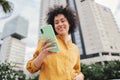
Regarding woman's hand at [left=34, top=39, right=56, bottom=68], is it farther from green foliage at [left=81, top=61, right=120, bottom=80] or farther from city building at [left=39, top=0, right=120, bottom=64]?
city building at [left=39, top=0, right=120, bottom=64]

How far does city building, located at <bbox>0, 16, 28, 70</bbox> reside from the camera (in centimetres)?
10275

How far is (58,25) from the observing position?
1.46 metres

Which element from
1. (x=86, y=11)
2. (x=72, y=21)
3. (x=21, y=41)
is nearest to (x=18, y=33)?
(x=21, y=41)

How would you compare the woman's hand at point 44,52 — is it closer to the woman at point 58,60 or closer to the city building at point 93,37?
the woman at point 58,60

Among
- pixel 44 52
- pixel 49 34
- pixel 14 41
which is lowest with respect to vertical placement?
pixel 14 41

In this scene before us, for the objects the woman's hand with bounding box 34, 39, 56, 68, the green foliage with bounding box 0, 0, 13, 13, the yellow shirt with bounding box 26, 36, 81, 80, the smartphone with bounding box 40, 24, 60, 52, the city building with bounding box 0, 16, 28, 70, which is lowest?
the city building with bounding box 0, 16, 28, 70

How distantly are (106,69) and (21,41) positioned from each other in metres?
98.1

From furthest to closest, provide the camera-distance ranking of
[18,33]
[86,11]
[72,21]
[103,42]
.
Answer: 1. [18,33]
2. [86,11]
3. [103,42]
4. [72,21]

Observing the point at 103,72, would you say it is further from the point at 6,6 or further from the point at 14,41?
the point at 14,41

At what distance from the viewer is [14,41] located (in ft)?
346

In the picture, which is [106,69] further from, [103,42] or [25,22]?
[25,22]

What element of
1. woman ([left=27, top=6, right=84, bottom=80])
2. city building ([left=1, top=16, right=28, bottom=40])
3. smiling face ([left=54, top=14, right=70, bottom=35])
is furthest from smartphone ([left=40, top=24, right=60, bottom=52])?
city building ([left=1, top=16, right=28, bottom=40])

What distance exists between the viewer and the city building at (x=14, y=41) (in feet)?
337

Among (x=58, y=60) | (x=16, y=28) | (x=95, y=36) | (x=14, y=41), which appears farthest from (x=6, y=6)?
(x=16, y=28)
